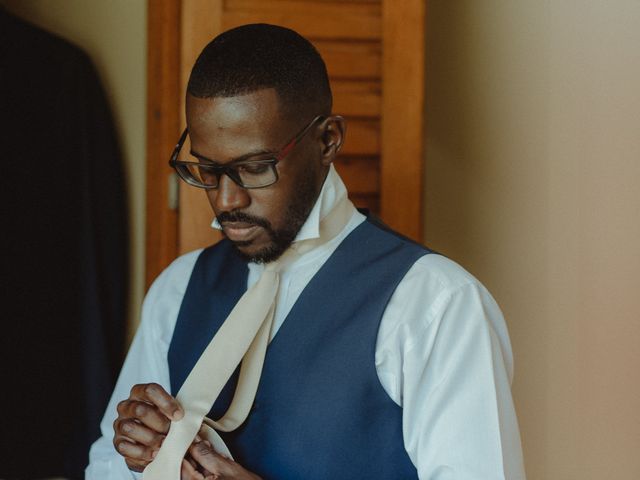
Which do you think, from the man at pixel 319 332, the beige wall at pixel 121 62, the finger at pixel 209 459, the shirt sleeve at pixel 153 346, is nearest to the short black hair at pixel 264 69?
the man at pixel 319 332

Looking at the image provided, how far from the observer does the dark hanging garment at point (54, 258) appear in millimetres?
2127

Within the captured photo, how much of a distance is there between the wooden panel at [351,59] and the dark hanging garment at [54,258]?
0.83 m

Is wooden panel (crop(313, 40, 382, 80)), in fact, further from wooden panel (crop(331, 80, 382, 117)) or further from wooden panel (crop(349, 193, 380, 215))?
wooden panel (crop(349, 193, 380, 215))

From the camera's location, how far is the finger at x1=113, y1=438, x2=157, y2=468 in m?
1.22

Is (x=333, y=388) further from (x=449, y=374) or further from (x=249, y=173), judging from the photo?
(x=249, y=173)

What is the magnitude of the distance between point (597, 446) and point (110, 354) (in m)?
1.35

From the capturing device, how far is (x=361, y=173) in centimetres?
186

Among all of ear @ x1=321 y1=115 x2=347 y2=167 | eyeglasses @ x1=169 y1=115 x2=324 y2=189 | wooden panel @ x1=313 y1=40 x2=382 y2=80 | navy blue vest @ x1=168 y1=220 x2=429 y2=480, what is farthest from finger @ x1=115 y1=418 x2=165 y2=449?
wooden panel @ x1=313 y1=40 x2=382 y2=80

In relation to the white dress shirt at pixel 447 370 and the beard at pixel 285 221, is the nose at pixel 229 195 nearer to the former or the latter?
the beard at pixel 285 221

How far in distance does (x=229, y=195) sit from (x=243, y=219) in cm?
5

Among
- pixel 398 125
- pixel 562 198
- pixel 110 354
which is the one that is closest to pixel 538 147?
pixel 562 198

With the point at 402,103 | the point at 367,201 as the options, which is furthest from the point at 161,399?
the point at 402,103

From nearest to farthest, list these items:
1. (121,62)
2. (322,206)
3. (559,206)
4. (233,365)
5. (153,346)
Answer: (233,365) → (322,206) → (153,346) → (559,206) → (121,62)

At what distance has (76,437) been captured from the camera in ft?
7.38
